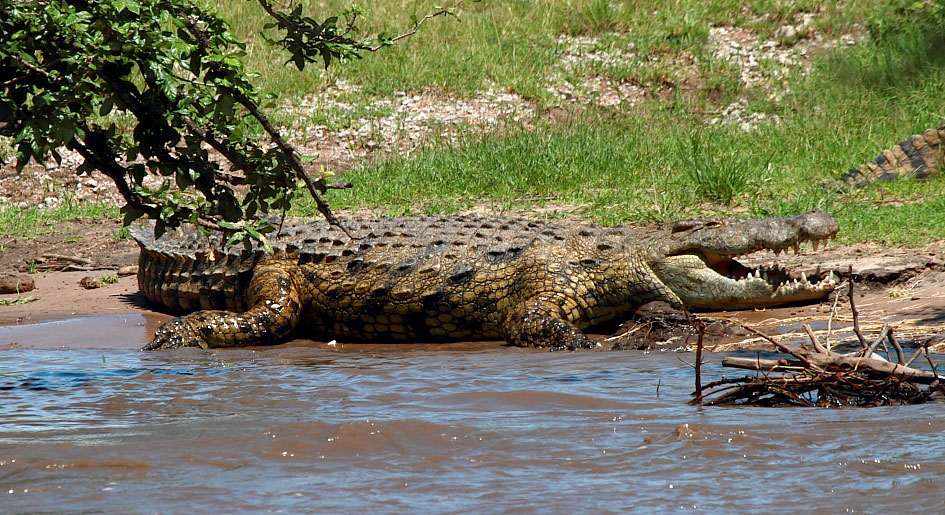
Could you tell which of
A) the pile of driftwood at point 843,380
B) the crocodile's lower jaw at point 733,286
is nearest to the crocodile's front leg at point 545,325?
the crocodile's lower jaw at point 733,286

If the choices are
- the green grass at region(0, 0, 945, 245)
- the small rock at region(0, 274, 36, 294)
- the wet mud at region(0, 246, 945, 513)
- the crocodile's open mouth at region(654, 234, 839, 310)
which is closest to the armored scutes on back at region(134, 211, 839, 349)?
the crocodile's open mouth at region(654, 234, 839, 310)

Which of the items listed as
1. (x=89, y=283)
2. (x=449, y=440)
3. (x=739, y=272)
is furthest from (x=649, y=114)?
(x=449, y=440)

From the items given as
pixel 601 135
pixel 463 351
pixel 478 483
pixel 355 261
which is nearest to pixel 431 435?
pixel 478 483

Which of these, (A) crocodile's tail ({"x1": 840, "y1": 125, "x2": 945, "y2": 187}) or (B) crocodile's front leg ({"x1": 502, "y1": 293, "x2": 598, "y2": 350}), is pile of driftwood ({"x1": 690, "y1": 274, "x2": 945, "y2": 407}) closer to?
(B) crocodile's front leg ({"x1": 502, "y1": 293, "x2": 598, "y2": 350})

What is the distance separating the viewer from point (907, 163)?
8211 mm

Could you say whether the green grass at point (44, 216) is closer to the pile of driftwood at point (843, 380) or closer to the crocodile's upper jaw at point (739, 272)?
the crocodile's upper jaw at point (739, 272)

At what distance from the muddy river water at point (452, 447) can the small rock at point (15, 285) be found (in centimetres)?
339

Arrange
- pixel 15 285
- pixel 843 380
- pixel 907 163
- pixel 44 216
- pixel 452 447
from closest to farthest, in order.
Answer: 1. pixel 452 447
2. pixel 843 380
3. pixel 15 285
4. pixel 907 163
5. pixel 44 216

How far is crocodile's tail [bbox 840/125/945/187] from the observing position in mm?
8133

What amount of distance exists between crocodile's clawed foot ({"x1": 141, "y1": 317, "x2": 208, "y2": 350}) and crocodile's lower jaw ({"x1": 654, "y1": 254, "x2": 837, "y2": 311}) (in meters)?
2.75

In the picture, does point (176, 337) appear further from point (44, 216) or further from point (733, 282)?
point (44, 216)

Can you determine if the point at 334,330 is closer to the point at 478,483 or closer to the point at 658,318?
the point at 658,318

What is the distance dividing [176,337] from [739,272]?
3396 mm

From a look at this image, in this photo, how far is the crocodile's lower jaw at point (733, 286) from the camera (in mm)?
5633
